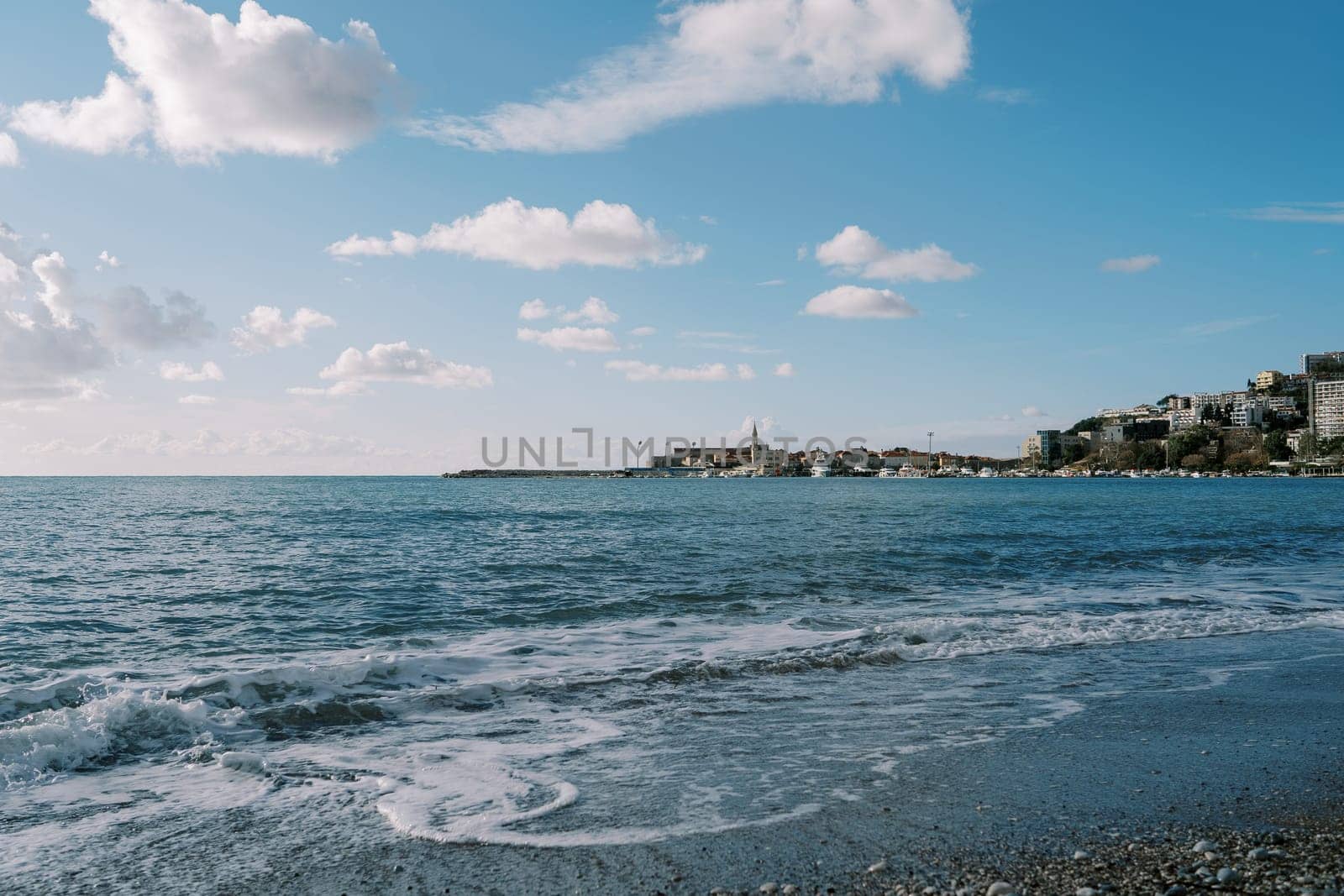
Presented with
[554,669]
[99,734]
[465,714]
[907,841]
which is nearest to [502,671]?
[554,669]

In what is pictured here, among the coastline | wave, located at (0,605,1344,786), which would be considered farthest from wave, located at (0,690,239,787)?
the coastline

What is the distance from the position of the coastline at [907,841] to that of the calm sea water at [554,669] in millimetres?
351

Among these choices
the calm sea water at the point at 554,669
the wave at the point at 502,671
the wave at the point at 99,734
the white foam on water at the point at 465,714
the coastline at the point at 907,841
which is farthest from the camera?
the wave at the point at 502,671

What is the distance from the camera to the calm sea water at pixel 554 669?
6879 mm

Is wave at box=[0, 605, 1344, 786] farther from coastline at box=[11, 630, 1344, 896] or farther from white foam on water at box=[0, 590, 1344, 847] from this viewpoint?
coastline at box=[11, 630, 1344, 896]

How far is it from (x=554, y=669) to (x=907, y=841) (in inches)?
298

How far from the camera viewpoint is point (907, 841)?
551 centimetres

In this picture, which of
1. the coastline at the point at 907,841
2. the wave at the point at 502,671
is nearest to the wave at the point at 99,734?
the wave at the point at 502,671

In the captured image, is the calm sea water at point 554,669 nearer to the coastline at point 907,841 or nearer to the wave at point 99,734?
the wave at point 99,734

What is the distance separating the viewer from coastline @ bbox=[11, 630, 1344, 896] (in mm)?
5051

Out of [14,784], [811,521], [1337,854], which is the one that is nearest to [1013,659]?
[1337,854]

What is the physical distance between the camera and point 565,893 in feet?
16.2

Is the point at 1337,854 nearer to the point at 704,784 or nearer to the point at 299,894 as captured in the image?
the point at 704,784

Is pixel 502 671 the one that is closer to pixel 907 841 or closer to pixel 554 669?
pixel 554 669
